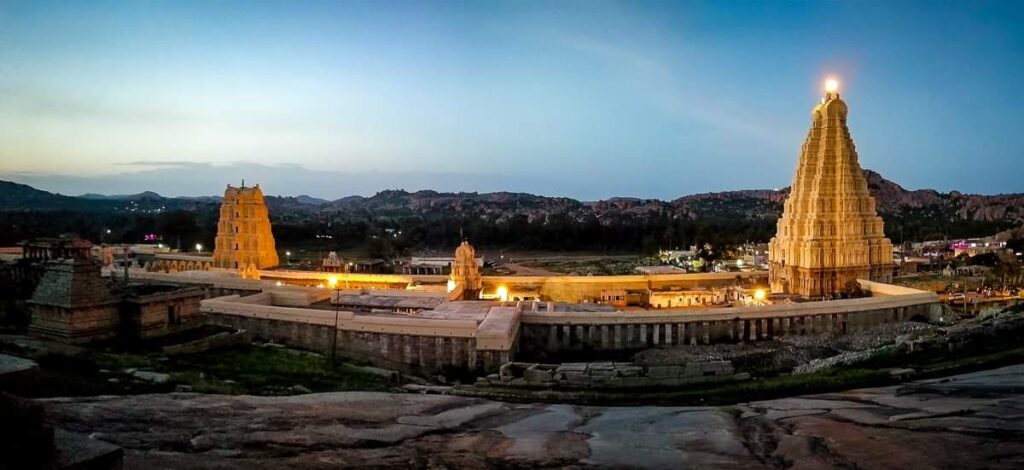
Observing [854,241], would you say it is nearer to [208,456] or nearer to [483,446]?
[483,446]

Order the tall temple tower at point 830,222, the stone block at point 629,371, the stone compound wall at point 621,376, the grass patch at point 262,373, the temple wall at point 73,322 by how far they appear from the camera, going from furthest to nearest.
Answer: the tall temple tower at point 830,222 < the temple wall at point 73,322 < the stone block at point 629,371 < the stone compound wall at point 621,376 < the grass patch at point 262,373

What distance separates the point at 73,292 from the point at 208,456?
16.0 m

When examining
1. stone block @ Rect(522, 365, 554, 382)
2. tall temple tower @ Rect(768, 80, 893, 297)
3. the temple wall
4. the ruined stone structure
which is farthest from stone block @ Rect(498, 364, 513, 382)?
tall temple tower @ Rect(768, 80, 893, 297)

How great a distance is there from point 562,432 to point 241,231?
49.0 metres

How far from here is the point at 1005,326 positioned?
21281 millimetres

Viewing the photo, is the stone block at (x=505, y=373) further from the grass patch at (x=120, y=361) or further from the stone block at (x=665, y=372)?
the grass patch at (x=120, y=361)

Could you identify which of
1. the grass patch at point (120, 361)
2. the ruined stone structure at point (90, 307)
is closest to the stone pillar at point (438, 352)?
the ruined stone structure at point (90, 307)

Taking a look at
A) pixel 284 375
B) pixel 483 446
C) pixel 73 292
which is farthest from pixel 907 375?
pixel 73 292

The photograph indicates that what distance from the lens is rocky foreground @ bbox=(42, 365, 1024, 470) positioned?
29.6ft

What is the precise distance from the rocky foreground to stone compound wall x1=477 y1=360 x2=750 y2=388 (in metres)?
6.31

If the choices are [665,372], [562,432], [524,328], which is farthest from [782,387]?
[524,328]

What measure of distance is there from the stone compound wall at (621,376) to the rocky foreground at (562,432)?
6309 mm

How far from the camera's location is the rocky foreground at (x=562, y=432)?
9.03 meters

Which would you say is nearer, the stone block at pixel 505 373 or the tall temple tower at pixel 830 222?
the stone block at pixel 505 373
